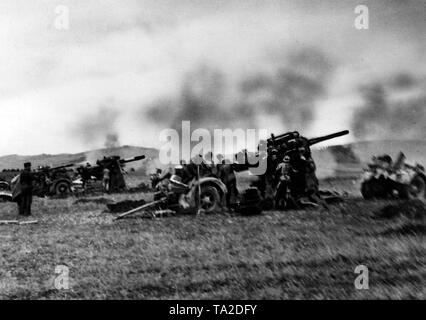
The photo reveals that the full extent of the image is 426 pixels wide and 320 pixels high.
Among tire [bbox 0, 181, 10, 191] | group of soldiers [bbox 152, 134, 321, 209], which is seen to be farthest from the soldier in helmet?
tire [bbox 0, 181, 10, 191]

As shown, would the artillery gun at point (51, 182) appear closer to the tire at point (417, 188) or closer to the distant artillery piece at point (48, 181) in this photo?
the distant artillery piece at point (48, 181)

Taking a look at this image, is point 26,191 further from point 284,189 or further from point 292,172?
point 292,172

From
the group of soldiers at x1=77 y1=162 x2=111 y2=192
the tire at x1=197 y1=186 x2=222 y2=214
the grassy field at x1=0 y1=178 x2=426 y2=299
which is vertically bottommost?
the grassy field at x1=0 y1=178 x2=426 y2=299

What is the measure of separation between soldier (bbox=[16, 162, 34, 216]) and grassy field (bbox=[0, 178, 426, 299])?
3.47m

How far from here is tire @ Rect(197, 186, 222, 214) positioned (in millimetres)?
11070

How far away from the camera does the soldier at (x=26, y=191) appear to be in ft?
44.1

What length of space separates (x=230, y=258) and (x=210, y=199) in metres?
3.96

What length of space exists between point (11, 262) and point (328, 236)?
18.7ft

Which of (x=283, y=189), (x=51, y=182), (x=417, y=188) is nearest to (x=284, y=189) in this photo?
(x=283, y=189)

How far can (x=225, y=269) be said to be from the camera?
22.8ft

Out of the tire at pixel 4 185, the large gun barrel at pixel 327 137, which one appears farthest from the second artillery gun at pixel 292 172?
the tire at pixel 4 185

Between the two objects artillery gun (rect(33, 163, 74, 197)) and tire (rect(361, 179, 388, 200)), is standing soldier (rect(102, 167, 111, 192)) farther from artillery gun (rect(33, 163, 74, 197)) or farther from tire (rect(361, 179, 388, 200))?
tire (rect(361, 179, 388, 200))
